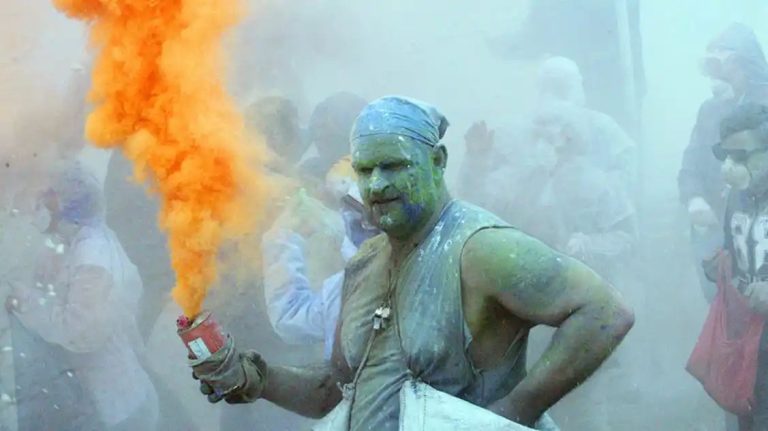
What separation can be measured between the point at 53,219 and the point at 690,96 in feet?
13.0

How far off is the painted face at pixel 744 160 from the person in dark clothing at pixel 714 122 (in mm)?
56

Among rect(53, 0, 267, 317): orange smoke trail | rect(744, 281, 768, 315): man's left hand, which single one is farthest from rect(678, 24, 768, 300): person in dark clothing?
rect(53, 0, 267, 317): orange smoke trail

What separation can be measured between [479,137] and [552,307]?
3033 millimetres

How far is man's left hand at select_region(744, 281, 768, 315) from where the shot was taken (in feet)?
15.7

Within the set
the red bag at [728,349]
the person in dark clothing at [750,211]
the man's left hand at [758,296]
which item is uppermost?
the person in dark clothing at [750,211]

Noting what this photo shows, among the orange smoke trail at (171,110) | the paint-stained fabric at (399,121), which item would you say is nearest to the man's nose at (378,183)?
the paint-stained fabric at (399,121)

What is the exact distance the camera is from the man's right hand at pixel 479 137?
16.8 ft

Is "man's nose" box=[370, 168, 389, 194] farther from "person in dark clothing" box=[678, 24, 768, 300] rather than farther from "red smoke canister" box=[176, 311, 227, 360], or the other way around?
"person in dark clothing" box=[678, 24, 768, 300]

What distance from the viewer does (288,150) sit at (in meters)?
5.09

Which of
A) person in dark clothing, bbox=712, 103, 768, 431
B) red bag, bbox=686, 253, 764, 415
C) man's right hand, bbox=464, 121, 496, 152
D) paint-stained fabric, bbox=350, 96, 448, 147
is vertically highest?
paint-stained fabric, bbox=350, 96, 448, 147

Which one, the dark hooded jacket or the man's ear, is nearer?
the man's ear

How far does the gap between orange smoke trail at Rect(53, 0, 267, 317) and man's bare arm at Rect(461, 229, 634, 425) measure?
1081 millimetres

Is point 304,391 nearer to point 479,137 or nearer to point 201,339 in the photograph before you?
point 201,339

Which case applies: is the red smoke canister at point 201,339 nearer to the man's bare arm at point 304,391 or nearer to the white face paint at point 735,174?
the man's bare arm at point 304,391
